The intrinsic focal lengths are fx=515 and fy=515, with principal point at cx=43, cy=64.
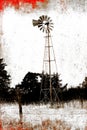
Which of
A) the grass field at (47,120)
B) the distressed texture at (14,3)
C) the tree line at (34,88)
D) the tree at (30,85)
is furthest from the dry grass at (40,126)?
the tree at (30,85)

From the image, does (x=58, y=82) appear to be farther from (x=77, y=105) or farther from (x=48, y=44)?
(x=77, y=105)

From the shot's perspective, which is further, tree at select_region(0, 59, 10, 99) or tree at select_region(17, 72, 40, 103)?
tree at select_region(17, 72, 40, 103)

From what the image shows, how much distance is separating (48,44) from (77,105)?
578 centimetres

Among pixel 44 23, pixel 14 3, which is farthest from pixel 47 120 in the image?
pixel 44 23

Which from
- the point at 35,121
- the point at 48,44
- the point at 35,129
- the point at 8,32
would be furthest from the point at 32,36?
the point at 35,129

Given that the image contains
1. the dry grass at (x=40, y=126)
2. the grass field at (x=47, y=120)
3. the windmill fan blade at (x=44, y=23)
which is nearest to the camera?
the dry grass at (x=40, y=126)

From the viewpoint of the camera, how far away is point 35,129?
58.2 ft

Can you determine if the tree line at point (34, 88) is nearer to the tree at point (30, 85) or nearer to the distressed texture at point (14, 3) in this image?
the tree at point (30, 85)

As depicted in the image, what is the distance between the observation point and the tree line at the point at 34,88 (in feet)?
106

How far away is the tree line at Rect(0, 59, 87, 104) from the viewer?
32344 mm

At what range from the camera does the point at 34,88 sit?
34.9 meters

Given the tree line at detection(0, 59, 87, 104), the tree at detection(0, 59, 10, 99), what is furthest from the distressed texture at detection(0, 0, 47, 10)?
the tree at detection(0, 59, 10, 99)

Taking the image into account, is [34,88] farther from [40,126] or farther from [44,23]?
[40,126]

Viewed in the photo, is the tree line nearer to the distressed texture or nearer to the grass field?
the grass field
